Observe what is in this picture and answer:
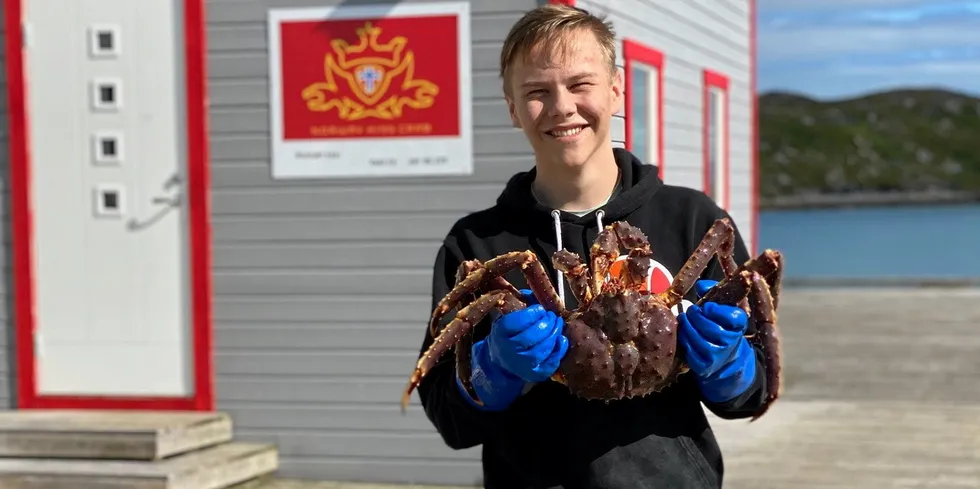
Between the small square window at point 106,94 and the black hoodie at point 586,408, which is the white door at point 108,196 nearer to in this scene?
the small square window at point 106,94

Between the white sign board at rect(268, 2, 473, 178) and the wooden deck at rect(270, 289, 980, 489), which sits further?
the wooden deck at rect(270, 289, 980, 489)

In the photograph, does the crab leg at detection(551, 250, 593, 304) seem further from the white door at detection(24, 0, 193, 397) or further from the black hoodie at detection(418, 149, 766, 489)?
the white door at detection(24, 0, 193, 397)

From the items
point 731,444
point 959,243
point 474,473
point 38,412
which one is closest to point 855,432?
point 731,444

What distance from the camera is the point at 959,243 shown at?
261 feet

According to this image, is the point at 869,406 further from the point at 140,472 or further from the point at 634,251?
the point at 634,251

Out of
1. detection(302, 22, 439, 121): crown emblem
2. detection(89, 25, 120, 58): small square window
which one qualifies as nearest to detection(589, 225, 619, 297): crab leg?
detection(302, 22, 439, 121): crown emblem

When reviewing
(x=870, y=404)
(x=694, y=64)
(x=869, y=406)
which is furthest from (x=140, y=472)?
(x=870, y=404)

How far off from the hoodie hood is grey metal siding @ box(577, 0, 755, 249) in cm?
442

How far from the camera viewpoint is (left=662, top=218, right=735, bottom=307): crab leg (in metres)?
2.65

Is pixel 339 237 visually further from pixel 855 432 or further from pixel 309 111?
pixel 855 432

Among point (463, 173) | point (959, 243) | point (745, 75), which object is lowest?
point (959, 243)

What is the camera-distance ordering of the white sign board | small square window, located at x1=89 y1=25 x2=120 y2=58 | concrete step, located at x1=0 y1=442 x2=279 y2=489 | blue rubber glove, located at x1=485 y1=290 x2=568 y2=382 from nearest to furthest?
blue rubber glove, located at x1=485 y1=290 x2=568 y2=382
concrete step, located at x1=0 y1=442 x2=279 y2=489
the white sign board
small square window, located at x1=89 y1=25 x2=120 y2=58

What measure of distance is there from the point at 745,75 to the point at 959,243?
238 ft

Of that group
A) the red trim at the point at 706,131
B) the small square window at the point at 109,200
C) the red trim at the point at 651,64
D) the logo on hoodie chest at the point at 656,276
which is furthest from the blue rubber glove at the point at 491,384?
the red trim at the point at 706,131
